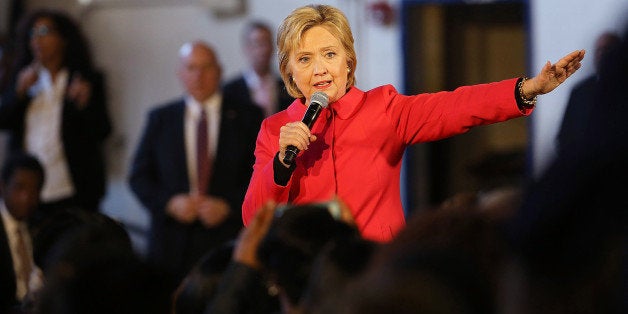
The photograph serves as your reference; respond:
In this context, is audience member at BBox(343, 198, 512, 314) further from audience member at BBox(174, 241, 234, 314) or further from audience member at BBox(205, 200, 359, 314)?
audience member at BBox(174, 241, 234, 314)

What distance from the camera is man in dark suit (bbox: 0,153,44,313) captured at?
15.0 ft

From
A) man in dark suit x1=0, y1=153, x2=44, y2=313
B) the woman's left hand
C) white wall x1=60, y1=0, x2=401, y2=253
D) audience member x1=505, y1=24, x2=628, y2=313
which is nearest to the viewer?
audience member x1=505, y1=24, x2=628, y2=313

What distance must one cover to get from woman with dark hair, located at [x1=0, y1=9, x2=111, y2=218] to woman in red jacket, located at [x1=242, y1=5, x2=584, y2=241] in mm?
3708

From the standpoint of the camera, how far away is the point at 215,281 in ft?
7.70

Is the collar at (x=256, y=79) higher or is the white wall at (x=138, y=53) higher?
the collar at (x=256, y=79)

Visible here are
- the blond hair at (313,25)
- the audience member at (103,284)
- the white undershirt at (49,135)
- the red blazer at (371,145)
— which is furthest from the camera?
the white undershirt at (49,135)

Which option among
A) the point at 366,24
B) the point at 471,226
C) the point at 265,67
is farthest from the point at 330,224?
the point at 366,24

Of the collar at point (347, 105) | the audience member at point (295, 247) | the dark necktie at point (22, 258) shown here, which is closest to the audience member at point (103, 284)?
the audience member at point (295, 247)

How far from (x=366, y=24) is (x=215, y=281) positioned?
515 cm

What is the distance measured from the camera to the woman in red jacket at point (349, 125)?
298cm

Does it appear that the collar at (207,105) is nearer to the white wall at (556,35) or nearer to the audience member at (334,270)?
the white wall at (556,35)

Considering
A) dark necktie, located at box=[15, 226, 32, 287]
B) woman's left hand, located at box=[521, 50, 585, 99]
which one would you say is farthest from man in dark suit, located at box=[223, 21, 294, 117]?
woman's left hand, located at box=[521, 50, 585, 99]

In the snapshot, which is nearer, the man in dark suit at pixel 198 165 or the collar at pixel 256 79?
the man in dark suit at pixel 198 165

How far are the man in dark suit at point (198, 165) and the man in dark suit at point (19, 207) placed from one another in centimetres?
52
